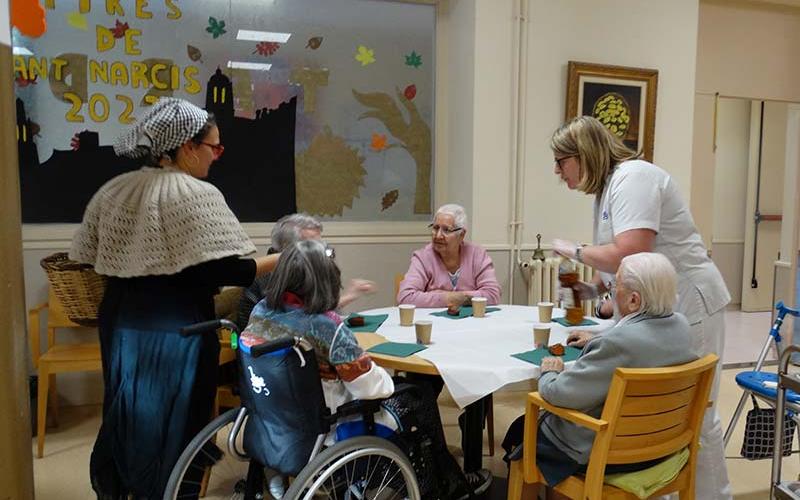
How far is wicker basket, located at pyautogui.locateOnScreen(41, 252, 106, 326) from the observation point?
278cm

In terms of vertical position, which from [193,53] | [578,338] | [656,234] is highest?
[193,53]

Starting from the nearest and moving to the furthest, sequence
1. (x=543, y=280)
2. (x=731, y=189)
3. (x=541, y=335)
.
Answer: (x=541, y=335) → (x=543, y=280) → (x=731, y=189)

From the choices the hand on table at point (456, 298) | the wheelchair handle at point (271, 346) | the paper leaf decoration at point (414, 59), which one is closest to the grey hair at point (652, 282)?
the wheelchair handle at point (271, 346)

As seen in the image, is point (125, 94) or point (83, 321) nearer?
point (83, 321)

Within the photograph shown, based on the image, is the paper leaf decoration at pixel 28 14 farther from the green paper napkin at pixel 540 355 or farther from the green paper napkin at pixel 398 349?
the green paper napkin at pixel 540 355

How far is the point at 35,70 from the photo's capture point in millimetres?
3279

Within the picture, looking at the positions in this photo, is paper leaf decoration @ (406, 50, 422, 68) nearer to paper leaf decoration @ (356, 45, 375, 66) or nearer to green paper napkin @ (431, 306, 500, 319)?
paper leaf decoration @ (356, 45, 375, 66)

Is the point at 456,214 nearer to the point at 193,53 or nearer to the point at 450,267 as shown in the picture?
the point at 450,267

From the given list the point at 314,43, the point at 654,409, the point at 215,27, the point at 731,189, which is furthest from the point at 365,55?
the point at 731,189

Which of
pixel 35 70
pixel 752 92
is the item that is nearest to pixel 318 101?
pixel 35 70

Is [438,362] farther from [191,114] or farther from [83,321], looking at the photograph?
[83,321]

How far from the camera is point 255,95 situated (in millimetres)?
3643

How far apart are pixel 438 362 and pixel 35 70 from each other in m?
2.85

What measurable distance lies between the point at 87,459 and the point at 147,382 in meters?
1.47
